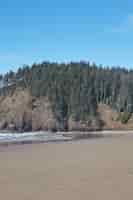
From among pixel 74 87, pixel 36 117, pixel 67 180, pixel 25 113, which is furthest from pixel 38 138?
pixel 74 87

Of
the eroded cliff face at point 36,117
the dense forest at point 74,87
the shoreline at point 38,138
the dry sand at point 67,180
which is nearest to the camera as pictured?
the dry sand at point 67,180

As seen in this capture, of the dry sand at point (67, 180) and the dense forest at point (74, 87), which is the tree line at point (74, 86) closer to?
the dense forest at point (74, 87)

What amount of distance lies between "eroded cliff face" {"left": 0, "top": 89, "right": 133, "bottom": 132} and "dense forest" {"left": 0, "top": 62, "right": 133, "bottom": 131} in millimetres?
1592

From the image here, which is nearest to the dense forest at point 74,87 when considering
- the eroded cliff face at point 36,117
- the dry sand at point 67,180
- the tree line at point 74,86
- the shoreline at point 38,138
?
the tree line at point 74,86

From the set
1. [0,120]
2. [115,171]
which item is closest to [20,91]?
[0,120]

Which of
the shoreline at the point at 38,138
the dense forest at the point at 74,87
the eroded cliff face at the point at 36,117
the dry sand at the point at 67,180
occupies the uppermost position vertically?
the dense forest at the point at 74,87

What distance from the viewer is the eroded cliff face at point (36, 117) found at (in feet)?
300

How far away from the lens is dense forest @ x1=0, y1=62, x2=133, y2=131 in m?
97.2

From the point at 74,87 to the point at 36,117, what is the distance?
1562cm

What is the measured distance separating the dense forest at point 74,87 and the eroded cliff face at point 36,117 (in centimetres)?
159

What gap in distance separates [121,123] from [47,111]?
65.9 feet

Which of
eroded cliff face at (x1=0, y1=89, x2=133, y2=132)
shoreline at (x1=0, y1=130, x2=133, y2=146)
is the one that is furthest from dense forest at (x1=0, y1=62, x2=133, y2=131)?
shoreline at (x1=0, y1=130, x2=133, y2=146)

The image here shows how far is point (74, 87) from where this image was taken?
10294 cm

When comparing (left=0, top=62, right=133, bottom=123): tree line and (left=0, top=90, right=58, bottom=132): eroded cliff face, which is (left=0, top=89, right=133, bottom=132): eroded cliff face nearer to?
(left=0, top=90, right=58, bottom=132): eroded cliff face
